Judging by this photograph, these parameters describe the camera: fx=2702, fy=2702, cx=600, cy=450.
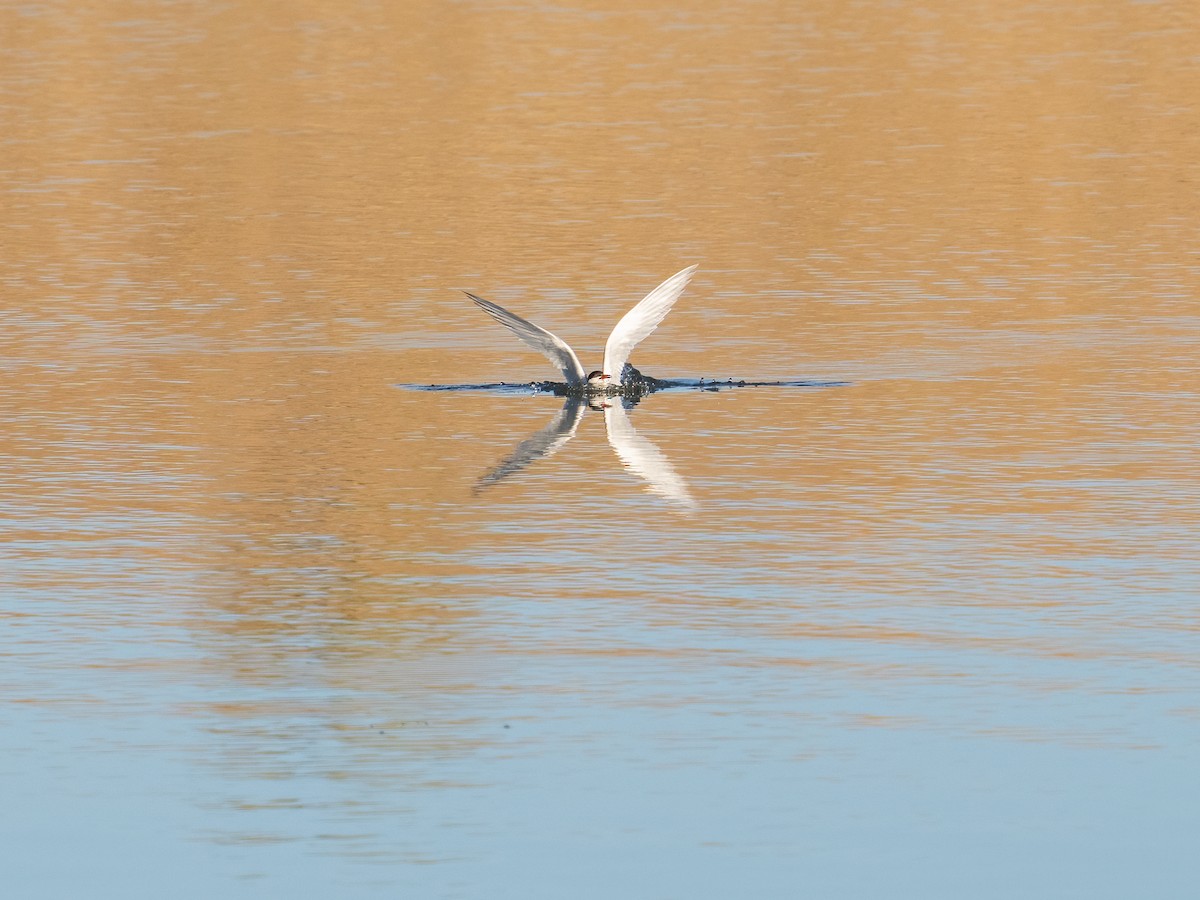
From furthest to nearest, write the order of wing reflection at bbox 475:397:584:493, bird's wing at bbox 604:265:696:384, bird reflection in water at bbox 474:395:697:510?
bird's wing at bbox 604:265:696:384
wing reflection at bbox 475:397:584:493
bird reflection in water at bbox 474:395:697:510

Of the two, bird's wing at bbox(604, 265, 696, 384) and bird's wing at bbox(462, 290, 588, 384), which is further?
bird's wing at bbox(604, 265, 696, 384)

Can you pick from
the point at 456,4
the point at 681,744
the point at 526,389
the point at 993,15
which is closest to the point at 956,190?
the point at 526,389

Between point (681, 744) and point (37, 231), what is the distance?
19786 millimetres

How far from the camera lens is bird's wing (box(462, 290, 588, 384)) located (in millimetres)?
19109

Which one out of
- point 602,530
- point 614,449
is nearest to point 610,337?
point 614,449

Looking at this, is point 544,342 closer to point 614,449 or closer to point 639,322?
point 639,322

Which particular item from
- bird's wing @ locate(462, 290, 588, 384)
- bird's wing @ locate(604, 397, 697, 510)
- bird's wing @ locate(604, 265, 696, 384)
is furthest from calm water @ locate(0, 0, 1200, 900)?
bird's wing @ locate(604, 265, 696, 384)

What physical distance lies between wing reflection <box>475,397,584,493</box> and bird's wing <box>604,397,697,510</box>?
0.25m

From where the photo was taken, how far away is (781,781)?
943 cm

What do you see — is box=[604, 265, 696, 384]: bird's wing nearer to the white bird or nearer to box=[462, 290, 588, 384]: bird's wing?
the white bird

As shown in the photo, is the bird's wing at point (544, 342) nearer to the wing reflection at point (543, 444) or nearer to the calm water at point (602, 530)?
the wing reflection at point (543, 444)

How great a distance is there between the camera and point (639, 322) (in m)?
19.8

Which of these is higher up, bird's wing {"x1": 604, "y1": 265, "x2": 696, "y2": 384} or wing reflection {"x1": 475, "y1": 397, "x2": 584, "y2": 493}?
bird's wing {"x1": 604, "y1": 265, "x2": 696, "y2": 384}

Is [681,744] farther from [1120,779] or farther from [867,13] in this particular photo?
[867,13]
